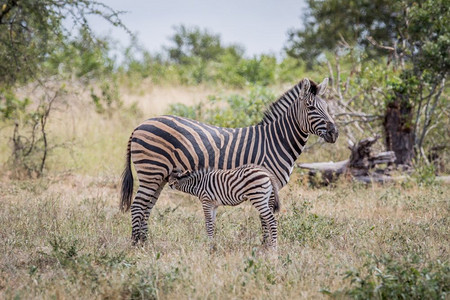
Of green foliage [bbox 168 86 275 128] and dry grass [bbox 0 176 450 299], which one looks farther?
green foliage [bbox 168 86 275 128]

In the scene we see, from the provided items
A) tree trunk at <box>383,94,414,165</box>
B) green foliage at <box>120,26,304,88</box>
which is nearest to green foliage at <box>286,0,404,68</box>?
green foliage at <box>120,26,304,88</box>

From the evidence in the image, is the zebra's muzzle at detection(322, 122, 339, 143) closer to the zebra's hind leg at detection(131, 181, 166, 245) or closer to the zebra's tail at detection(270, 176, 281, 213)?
the zebra's tail at detection(270, 176, 281, 213)

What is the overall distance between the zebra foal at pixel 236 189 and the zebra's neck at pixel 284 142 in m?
0.27

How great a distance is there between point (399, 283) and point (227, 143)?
320 centimetres

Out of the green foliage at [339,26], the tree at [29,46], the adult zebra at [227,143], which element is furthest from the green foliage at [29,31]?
the green foliage at [339,26]

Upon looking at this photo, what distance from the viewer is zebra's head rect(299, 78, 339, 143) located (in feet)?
23.7

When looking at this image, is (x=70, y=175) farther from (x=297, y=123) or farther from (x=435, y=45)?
(x=435, y=45)

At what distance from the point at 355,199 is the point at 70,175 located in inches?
260

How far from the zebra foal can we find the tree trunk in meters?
6.35

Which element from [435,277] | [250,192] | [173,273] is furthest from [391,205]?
[173,273]

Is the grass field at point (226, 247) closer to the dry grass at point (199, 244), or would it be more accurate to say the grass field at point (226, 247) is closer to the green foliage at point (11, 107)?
the dry grass at point (199, 244)

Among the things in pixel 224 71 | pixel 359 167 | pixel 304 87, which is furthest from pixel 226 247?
pixel 224 71

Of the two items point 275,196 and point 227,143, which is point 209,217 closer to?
point 275,196

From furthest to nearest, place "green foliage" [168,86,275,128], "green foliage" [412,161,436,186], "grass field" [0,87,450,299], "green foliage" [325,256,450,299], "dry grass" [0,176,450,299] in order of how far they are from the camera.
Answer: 1. "green foliage" [168,86,275,128]
2. "green foliage" [412,161,436,186]
3. "dry grass" [0,176,450,299]
4. "grass field" [0,87,450,299]
5. "green foliage" [325,256,450,299]
